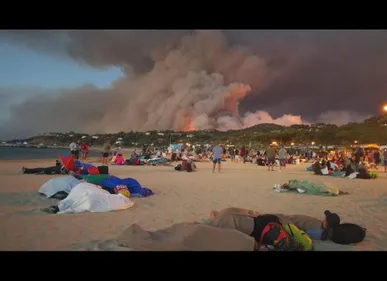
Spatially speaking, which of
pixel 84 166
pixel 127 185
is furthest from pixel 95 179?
pixel 84 166

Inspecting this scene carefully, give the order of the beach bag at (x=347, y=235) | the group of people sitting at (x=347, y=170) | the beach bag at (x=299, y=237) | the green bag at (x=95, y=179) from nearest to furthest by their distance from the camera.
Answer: the beach bag at (x=299, y=237) < the beach bag at (x=347, y=235) < the green bag at (x=95, y=179) < the group of people sitting at (x=347, y=170)

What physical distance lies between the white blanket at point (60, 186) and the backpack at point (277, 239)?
4.31 metres

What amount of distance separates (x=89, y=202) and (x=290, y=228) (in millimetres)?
3246

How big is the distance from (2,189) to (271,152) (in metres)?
12.9

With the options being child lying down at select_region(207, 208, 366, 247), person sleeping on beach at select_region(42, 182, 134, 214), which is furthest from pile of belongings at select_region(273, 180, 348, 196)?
person sleeping on beach at select_region(42, 182, 134, 214)

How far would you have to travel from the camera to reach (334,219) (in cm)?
421

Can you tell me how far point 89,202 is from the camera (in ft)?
17.9

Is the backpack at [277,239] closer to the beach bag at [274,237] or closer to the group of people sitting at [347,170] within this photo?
the beach bag at [274,237]

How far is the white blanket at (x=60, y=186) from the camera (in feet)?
22.1

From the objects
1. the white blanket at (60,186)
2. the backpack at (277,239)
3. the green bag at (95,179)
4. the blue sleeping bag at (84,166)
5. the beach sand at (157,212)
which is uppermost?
the blue sleeping bag at (84,166)

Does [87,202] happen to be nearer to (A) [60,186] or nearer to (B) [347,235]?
(A) [60,186]

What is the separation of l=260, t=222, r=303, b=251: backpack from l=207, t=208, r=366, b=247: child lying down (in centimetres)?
4

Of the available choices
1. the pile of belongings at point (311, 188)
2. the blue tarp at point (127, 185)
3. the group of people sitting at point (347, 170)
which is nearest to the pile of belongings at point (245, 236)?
the blue tarp at point (127, 185)
